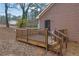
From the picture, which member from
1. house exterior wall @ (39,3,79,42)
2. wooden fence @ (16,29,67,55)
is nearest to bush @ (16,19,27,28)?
wooden fence @ (16,29,67,55)

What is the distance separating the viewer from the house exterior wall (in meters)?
1.46

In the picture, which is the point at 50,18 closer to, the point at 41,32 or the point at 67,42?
the point at 41,32

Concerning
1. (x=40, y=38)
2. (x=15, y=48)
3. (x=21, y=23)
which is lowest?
(x=15, y=48)

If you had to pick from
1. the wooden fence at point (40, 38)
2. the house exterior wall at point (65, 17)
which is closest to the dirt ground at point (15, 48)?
the wooden fence at point (40, 38)

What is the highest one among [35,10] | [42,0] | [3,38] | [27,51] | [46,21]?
[42,0]

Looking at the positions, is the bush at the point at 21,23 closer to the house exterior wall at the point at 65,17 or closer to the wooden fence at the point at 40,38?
the wooden fence at the point at 40,38

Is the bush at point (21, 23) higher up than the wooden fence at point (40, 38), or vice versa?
the bush at point (21, 23)

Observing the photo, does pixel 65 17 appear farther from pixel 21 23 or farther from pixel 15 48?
pixel 15 48

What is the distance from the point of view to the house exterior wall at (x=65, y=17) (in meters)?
1.46

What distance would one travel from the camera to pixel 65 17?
1.48 meters

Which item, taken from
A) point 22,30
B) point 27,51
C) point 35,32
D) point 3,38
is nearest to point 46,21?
point 35,32

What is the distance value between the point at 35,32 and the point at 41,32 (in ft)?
0.20

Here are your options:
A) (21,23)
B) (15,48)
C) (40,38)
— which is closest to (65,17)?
(40,38)

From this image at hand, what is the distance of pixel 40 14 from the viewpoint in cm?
150
